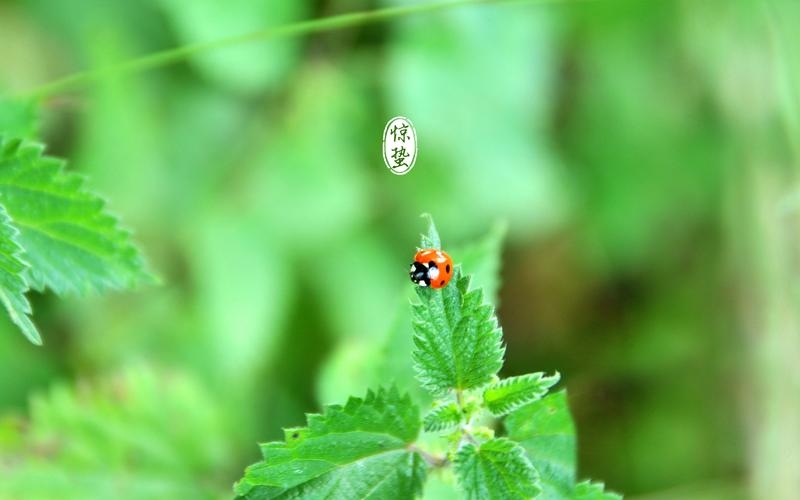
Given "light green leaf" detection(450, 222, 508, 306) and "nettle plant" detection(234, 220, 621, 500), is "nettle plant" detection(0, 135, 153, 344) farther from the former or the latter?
"light green leaf" detection(450, 222, 508, 306)

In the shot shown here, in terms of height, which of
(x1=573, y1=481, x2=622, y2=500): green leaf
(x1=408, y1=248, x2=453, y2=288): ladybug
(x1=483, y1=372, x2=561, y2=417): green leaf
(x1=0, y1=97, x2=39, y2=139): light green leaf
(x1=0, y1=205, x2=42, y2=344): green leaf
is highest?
(x1=0, y1=97, x2=39, y2=139): light green leaf

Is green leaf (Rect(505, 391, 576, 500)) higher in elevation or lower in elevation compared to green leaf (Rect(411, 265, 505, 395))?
lower

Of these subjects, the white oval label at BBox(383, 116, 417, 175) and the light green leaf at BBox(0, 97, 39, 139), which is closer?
the white oval label at BBox(383, 116, 417, 175)

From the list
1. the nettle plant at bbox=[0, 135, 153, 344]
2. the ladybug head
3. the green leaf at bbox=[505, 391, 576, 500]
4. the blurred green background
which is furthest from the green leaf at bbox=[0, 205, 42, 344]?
the blurred green background

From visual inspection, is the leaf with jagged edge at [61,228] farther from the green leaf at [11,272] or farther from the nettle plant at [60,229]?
the green leaf at [11,272]

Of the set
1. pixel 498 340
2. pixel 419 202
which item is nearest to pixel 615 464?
pixel 419 202

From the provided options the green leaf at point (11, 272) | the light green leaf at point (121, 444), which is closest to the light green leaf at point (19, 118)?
the green leaf at point (11, 272)
